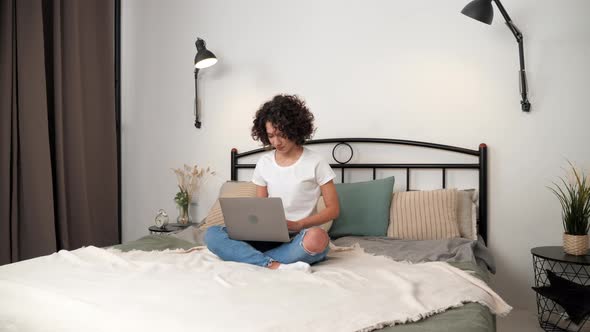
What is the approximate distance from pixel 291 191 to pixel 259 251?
33cm

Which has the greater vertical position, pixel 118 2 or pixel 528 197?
pixel 118 2

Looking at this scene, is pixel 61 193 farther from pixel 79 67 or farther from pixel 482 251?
pixel 482 251

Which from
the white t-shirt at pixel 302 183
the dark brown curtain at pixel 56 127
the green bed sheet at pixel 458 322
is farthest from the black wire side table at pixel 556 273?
the dark brown curtain at pixel 56 127

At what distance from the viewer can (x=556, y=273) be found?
226 cm

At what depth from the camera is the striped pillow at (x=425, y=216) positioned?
2242 mm

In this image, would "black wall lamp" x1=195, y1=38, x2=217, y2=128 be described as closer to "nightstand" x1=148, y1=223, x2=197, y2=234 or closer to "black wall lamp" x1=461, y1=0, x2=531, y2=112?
"nightstand" x1=148, y1=223, x2=197, y2=234

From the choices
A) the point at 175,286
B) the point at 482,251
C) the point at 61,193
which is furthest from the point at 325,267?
the point at 61,193

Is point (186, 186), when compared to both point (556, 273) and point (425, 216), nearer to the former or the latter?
point (425, 216)

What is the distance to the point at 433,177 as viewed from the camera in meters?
2.57

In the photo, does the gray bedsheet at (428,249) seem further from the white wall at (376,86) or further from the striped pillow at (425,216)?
the white wall at (376,86)

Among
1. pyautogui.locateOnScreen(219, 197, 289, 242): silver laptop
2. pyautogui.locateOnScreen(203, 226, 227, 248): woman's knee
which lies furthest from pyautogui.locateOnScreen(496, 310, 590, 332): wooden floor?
pyautogui.locateOnScreen(203, 226, 227, 248): woman's knee

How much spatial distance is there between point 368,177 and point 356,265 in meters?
1.09

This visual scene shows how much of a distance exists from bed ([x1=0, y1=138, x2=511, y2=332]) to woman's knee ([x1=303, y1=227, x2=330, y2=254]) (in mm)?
73

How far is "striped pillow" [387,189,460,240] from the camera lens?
2.24m
